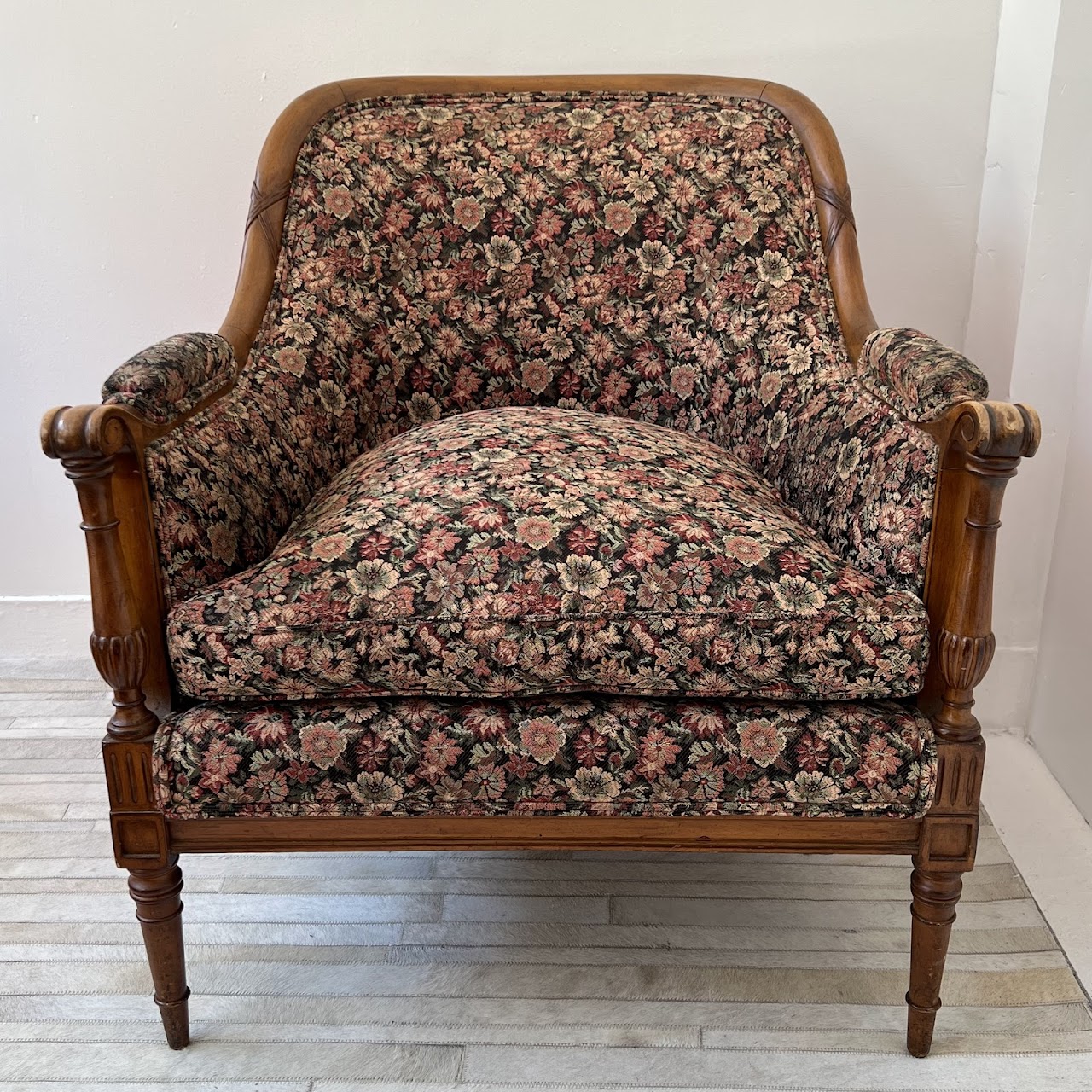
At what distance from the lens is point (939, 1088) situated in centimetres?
118

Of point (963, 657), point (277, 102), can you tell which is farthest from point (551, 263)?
point (963, 657)

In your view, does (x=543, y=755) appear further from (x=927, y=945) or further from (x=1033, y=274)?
(x=1033, y=274)

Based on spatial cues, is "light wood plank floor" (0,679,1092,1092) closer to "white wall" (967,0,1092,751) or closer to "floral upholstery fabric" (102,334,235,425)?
"white wall" (967,0,1092,751)

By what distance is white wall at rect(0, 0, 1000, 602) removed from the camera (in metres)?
1.84

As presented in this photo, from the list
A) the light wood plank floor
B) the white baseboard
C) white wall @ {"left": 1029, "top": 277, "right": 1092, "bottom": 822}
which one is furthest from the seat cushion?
the white baseboard

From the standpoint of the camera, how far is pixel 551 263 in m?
1.68

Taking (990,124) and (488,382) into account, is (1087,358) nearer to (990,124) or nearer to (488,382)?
(990,124)

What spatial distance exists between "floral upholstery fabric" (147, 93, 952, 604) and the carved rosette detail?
472 millimetres

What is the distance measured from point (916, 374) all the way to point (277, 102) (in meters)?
1.21

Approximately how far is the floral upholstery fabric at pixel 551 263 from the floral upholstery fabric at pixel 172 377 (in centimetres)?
16

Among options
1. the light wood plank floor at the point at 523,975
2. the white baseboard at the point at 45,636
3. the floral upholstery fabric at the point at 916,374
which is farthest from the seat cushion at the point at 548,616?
the white baseboard at the point at 45,636

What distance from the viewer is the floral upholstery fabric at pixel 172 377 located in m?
1.19

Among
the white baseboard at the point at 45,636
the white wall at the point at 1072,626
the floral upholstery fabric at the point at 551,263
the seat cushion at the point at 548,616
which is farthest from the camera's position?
the white baseboard at the point at 45,636

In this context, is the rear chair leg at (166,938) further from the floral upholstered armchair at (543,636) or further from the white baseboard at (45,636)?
the white baseboard at (45,636)
